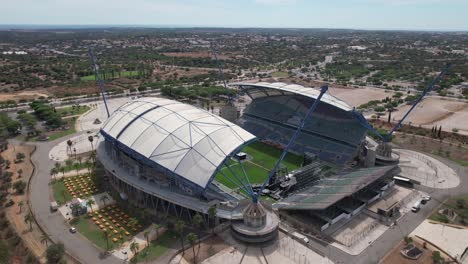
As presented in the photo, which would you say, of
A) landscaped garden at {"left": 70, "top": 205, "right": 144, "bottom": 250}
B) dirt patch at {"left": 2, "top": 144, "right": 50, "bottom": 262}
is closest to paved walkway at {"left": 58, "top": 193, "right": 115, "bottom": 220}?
landscaped garden at {"left": 70, "top": 205, "right": 144, "bottom": 250}

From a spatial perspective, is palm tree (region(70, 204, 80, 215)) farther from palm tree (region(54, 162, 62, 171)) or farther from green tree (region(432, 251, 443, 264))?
green tree (region(432, 251, 443, 264))

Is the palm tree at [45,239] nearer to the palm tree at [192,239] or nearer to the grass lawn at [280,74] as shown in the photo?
the palm tree at [192,239]

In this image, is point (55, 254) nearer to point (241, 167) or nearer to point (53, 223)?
point (53, 223)

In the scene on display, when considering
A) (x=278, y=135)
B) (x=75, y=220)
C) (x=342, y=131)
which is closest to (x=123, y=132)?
(x=75, y=220)

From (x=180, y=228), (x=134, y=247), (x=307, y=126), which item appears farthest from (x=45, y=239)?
(x=307, y=126)

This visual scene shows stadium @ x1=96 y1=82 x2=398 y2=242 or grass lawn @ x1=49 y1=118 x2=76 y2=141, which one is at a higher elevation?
stadium @ x1=96 y1=82 x2=398 y2=242

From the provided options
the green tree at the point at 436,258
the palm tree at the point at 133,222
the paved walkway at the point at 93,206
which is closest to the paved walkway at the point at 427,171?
the green tree at the point at 436,258

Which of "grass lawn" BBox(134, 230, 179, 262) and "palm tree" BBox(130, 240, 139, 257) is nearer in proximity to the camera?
"palm tree" BBox(130, 240, 139, 257)
